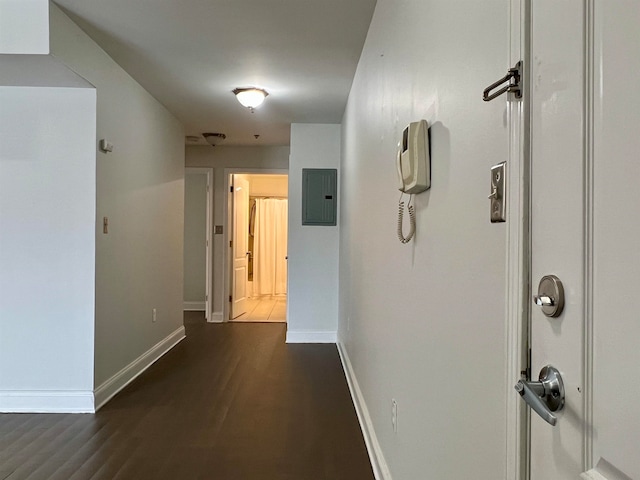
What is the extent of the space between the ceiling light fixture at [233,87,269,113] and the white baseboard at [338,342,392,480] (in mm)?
2305

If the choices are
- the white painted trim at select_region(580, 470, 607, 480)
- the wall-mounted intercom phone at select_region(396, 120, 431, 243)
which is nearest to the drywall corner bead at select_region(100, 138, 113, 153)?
the wall-mounted intercom phone at select_region(396, 120, 431, 243)

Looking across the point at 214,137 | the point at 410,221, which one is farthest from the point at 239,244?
the point at 410,221

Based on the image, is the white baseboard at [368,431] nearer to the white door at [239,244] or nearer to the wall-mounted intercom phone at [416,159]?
the wall-mounted intercom phone at [416,159]

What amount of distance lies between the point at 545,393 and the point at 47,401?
10.5ft

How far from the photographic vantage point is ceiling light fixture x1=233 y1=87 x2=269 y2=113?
12.0 ft

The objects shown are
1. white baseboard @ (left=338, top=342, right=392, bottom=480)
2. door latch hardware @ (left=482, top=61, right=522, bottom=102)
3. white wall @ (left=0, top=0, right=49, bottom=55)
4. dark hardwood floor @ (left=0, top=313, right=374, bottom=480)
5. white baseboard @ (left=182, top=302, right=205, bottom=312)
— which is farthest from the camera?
white baseboard @ (left=182, top=302, right=205, bottom=312)

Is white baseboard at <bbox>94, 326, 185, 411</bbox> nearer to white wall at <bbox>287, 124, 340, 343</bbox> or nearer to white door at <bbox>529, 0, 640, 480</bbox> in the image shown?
white wall at <bbox>287, 124, 340, 343</bbox>

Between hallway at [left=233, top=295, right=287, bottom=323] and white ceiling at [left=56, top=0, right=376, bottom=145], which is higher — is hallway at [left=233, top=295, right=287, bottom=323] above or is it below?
below

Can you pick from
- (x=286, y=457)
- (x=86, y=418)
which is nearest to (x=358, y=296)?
(x=286, y=457)

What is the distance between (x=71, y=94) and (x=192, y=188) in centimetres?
439

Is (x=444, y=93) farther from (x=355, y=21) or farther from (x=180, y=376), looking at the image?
(x=180, y=376)

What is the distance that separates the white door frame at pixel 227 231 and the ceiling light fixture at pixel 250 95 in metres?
2.27

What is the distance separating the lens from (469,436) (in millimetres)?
960

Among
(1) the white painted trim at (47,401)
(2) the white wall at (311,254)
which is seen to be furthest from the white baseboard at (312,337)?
(1) the white painted trim at (47,401)
